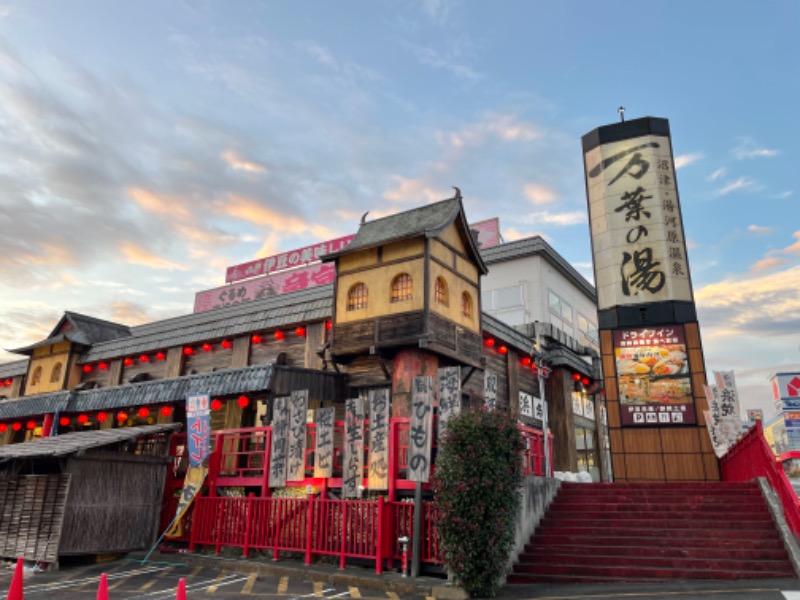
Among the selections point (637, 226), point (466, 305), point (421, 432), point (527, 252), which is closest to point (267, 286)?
point (527, 252)

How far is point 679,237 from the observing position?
2381cm

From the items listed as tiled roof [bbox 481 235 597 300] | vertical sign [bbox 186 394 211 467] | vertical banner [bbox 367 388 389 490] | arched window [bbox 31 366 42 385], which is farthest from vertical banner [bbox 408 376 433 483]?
arched window [bbox 31 366 42 385]

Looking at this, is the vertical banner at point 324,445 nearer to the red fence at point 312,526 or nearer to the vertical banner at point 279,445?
the red fence at point 312,526

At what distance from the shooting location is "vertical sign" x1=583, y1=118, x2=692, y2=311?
930 inches

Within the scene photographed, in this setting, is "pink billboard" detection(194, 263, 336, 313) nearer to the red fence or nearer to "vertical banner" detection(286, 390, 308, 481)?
"vertical banner" detection(286, 390, 308, 481)

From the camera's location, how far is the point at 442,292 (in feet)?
64.8

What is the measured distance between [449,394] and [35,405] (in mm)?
23096

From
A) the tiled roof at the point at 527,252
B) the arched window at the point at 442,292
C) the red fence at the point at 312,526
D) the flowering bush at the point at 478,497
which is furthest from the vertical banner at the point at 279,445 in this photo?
the tiled roof at the point at 527,252

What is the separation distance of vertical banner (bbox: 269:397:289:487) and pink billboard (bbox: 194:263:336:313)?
58.1ft

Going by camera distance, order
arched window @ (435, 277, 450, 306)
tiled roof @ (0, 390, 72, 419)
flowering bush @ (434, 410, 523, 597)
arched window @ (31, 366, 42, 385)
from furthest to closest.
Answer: arched window @ (31, 366, 42, 385), tiled roof @ (0, 390, 72, 419), arched window @ (435, 277, 450, 306), flowering bush @ (434, 410, 523, 597)

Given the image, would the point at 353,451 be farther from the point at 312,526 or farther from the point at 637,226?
the point at 637,226

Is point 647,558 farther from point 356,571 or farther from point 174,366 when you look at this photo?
point 174,366

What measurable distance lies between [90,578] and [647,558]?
12.1 meters

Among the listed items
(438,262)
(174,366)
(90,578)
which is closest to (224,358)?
(174,366)
